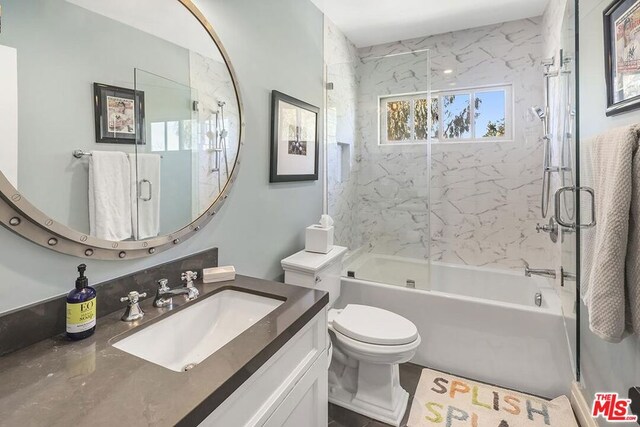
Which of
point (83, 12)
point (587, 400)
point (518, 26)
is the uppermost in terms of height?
point (518, 26)

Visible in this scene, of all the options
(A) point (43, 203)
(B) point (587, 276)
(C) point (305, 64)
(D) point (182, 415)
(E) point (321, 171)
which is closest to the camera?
(D) point (182, 415)

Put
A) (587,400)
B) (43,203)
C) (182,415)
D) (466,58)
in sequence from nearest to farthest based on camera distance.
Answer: (182,415)
(43,203)
(587,400)
(466,58)

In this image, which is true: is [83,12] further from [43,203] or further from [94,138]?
[43,203]

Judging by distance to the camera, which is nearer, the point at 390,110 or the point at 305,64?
the point at 305,64

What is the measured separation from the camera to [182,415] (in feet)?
1.94

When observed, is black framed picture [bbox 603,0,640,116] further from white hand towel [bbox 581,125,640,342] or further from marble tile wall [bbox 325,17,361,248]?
marble tile wall [bbox 325,17,361,248]

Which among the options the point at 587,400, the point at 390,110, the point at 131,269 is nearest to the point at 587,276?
the point at 587,400

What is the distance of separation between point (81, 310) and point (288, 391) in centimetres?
64

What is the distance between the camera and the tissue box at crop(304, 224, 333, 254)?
2082 millimetres

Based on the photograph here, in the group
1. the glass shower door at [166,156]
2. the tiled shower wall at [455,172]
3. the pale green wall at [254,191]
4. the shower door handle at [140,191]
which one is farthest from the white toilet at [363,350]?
the tiled shower wall at [455,172]

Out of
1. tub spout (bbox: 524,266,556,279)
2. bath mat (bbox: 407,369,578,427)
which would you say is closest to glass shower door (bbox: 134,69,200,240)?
bath mat (bbox: 407,369,578,427)

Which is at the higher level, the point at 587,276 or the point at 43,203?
the point at 43,203

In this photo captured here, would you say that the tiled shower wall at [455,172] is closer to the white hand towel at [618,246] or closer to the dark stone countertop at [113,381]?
the white hand towel at [618,246]

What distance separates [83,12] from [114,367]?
3.44 ft
